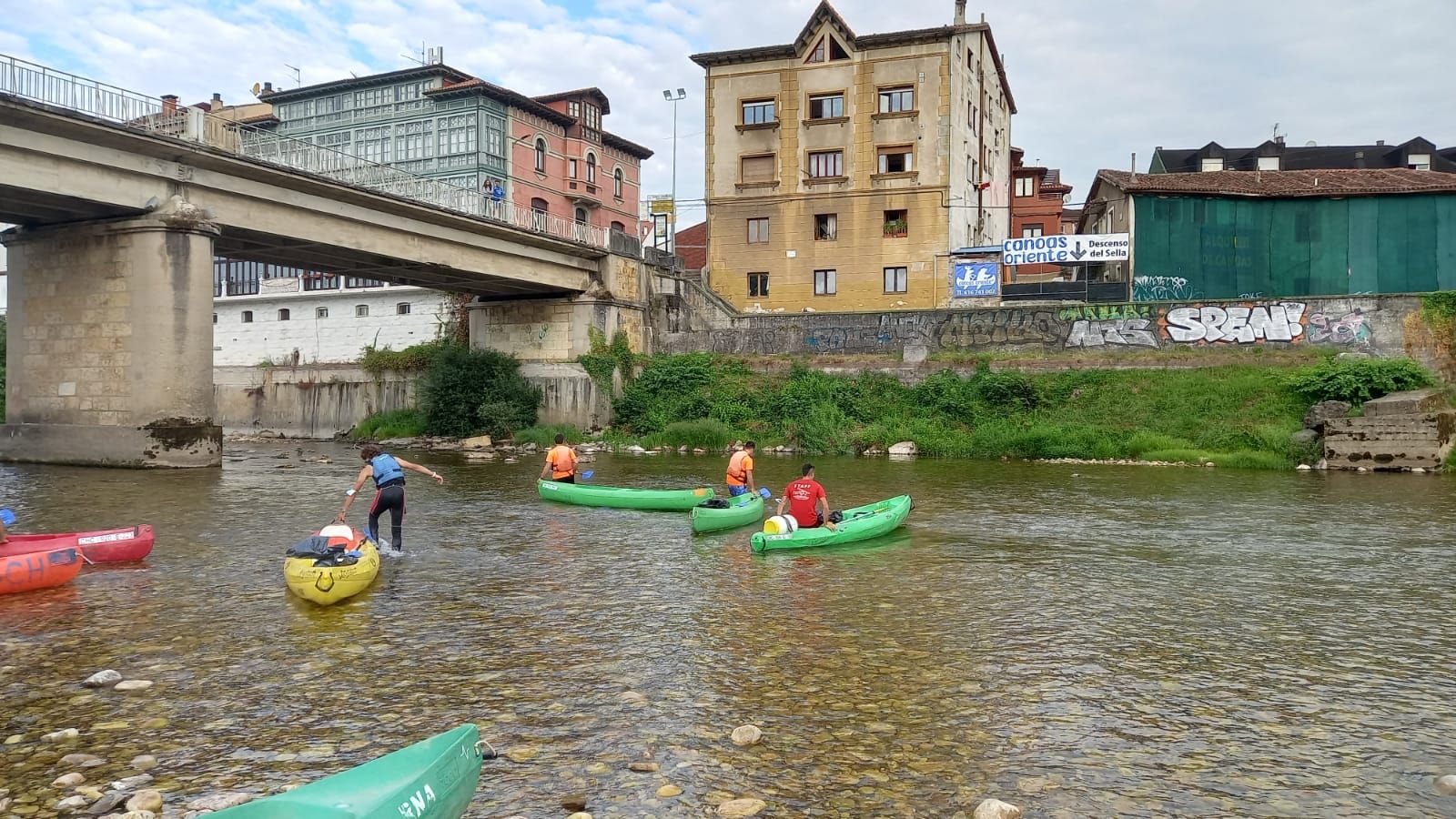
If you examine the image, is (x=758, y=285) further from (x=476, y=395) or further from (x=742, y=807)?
(x=742, y=807)

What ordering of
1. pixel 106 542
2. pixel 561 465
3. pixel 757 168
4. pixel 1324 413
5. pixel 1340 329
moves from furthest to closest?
pixel 757 168 < pixel 1340 329 < pixel 1324 413 < pixel 561 465 < pixel 106 542

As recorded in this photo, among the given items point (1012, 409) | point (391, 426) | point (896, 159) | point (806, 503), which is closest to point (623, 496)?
point (806, 503)

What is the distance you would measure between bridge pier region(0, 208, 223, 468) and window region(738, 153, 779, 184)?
98.6 feet

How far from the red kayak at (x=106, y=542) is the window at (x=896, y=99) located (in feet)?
141

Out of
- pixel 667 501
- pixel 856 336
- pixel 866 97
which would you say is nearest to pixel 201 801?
pixel 667 501

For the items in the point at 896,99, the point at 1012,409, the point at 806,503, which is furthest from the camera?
the point at 896,99

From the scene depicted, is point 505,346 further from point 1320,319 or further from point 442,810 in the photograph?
point 442,810

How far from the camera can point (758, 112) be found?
52.8m

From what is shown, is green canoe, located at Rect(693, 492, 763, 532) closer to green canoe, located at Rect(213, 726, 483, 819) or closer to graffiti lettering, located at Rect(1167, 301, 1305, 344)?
green canoe, located at Rect(213, 726, 483, 819)

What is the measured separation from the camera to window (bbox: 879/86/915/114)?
50.1 metres

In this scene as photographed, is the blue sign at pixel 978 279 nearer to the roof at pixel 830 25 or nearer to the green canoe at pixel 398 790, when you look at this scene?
the roof at pixel 830 25

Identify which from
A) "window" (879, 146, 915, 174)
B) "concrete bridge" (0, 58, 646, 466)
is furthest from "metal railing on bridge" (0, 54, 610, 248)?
"window" (879, 146, 915, 174)

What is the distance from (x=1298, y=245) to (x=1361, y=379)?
14.7 m

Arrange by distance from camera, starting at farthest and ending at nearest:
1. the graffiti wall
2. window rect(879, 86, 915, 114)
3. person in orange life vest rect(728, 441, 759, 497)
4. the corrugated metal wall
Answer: window rect(879, 86, 915, 114) → the corrugated metal wall → the graffiti wall → person in orange life vest rect(728, 441, 759, 497)
